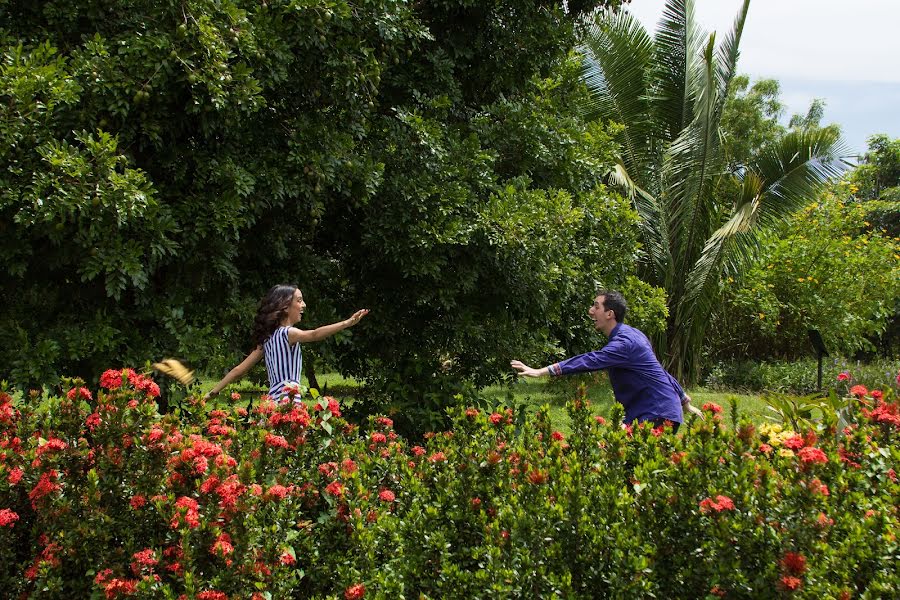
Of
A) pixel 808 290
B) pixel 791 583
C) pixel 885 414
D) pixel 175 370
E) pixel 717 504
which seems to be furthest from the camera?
pixel 808 290

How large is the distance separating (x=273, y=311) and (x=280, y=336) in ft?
0.56

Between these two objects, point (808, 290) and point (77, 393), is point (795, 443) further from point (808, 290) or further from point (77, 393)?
point (808, 290)

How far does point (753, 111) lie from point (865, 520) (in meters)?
24.7

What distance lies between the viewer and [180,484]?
9.46 ft

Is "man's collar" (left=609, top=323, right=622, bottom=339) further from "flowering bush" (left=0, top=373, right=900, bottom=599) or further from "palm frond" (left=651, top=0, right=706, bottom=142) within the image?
"palm frond" (left=651, top=0, right=706, bottom=142)

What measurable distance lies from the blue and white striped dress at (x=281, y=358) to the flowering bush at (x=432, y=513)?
4.07 ft

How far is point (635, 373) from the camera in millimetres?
4793

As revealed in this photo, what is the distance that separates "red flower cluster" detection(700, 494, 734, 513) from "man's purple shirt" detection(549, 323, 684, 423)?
2137mm

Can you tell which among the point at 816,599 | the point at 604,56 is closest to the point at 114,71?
the point at 816,599

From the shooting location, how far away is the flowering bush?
2496 mm

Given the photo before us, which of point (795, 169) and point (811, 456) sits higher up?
point (795, 169)

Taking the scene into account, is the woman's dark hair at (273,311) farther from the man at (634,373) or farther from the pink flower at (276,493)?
the pink flower at (276,493)

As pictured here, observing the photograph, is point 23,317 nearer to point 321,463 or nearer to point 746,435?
point 321,463

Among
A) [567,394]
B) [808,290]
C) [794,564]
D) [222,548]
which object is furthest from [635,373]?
[808,290]
